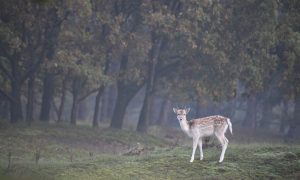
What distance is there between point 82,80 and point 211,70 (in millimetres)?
8802

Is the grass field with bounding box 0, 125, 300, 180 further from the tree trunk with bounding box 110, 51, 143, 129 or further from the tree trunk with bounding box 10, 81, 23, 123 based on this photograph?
the tree trunk with bounding box 110, 51, 143, 129

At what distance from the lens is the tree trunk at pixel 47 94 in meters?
36.3

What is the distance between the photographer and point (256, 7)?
33.0 m

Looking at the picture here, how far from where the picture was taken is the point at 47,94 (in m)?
36.6

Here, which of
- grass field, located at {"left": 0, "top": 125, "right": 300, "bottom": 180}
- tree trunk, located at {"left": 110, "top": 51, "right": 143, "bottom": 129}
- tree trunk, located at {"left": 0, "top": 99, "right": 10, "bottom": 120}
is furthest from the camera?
tree trunk, located at {"left": 0, "top": 99, "right": 10, "bottom": 120}

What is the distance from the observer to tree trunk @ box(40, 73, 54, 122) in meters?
36.3

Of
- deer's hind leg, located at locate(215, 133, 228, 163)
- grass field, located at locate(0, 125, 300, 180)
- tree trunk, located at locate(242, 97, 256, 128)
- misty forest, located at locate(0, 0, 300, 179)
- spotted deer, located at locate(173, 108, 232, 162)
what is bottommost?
grass field, located at locate(0, 125, 300, 180)

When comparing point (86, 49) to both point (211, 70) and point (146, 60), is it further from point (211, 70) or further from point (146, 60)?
point (211, 70)

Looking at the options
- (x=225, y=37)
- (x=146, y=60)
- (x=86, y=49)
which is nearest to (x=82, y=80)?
(x=86, y=49)

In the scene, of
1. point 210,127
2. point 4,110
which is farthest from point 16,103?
point 210,127

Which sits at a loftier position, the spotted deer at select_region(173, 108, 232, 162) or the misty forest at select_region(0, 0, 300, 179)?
the misty forest at select_region(0, 0, 300, 179)

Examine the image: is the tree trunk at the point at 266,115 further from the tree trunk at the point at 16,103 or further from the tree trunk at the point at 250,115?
the tree trunk at the point at 16,103

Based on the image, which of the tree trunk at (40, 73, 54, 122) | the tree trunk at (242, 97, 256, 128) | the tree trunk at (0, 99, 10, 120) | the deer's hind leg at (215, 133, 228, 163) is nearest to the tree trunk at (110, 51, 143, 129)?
the tree trunk at (40, 73, 54, 122)

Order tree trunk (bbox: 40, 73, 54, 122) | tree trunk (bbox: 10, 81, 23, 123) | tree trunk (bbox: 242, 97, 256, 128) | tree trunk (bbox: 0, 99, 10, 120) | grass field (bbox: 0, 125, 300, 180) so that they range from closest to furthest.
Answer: grass field (bbox: 0, 125, 300, 180) → tree trunk (bbox: 10, 81, 23, 123) → tree trunk (bbox: 40, 73, 54, 122) → tree trunk (bbox: 0, 99, 10, 120) → tree trunk (bbox: 242, 97, 256, 128)
